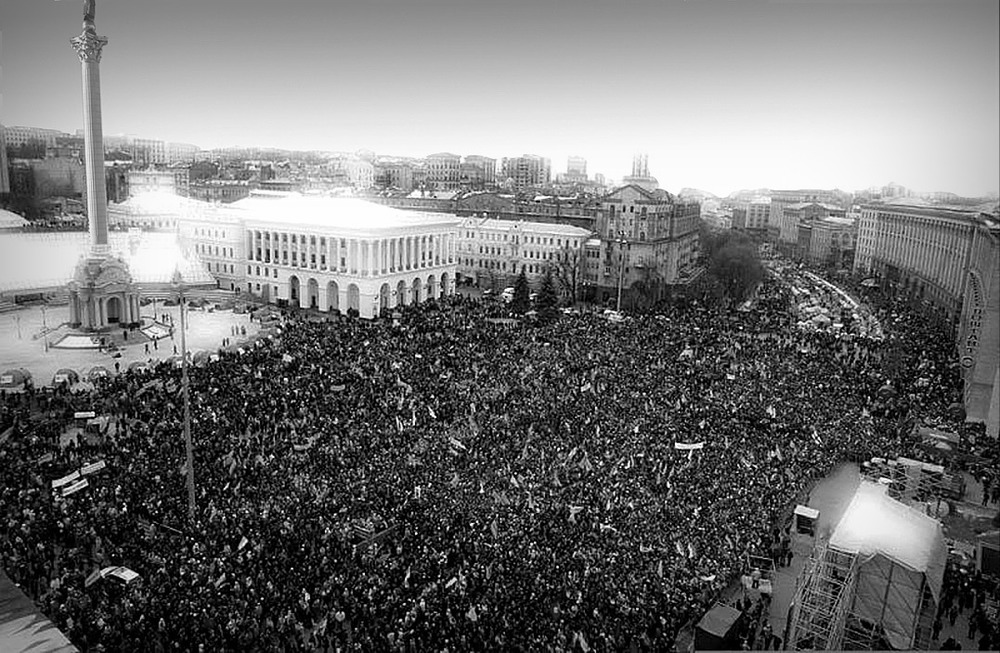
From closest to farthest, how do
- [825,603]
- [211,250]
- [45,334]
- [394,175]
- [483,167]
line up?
[825,603] < [45,334] < [211,250] < [394,175] < [483,167]

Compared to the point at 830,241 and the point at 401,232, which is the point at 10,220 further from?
the point at 830,241

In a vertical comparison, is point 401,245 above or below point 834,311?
above

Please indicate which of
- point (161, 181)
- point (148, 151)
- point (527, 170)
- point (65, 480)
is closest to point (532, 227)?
point (161, 181)

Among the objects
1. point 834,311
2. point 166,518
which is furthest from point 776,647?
point 834,311

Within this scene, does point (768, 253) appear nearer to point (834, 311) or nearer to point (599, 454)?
point (834, 311)

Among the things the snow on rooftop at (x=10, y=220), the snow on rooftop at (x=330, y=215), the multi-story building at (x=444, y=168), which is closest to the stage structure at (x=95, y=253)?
the snow on rooftop at (x=10, y=220)
